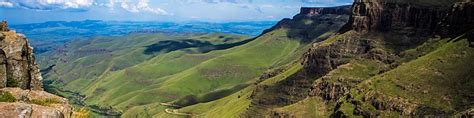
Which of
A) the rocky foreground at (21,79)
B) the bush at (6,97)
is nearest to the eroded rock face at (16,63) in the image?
the rocky foreground at (21,79)

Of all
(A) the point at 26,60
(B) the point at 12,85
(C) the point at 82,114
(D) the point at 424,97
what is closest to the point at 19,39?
(A) the point at 26,60

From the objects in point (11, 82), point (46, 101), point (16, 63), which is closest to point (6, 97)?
point (46, 101)

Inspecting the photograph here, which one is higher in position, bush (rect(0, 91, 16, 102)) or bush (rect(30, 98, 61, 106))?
bush (rect(0, 91, 16, 102))

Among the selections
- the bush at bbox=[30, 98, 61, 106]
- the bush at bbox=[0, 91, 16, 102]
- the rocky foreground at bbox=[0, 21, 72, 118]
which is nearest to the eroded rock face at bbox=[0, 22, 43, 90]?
the rocky foreground at bbox=[0, 21, 72, 118]

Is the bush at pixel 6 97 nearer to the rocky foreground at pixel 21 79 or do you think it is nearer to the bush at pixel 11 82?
the rocky foreground at pixel 21 79

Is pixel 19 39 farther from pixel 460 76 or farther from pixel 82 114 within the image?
pixel 460 76

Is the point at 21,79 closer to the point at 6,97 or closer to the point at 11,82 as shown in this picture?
the point at 11,82

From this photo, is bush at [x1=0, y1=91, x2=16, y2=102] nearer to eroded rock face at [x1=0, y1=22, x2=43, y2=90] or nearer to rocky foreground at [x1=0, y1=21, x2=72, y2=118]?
rocky foreground at [x1=0, y1=21, x2=72, y2=118]
